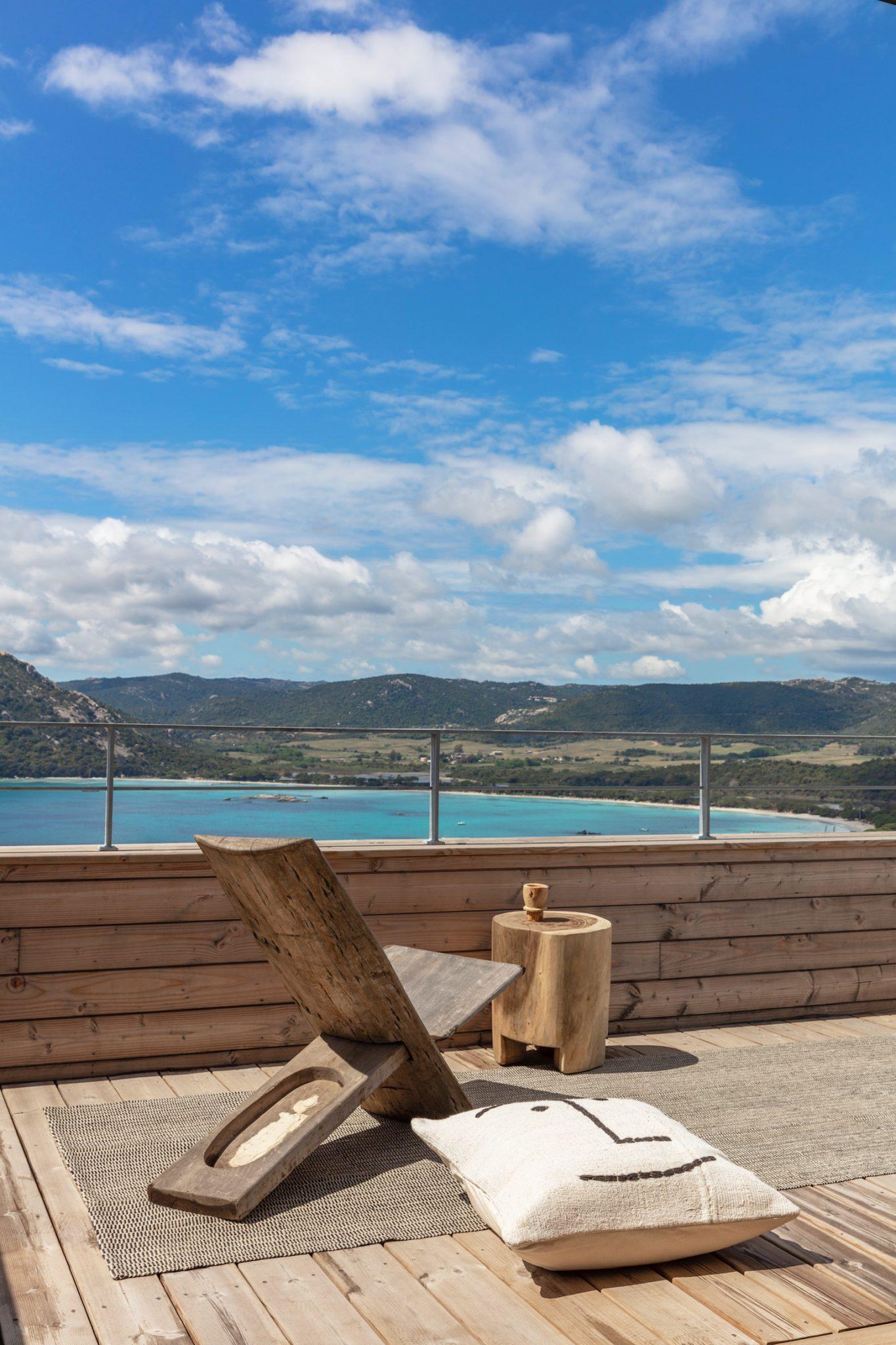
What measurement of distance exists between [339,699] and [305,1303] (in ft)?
56.1

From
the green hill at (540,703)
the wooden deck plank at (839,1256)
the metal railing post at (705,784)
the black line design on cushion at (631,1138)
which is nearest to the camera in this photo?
the wooden deck plank at (839,1256)

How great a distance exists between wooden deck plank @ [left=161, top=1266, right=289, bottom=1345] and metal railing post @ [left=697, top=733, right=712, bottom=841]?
3.33 meters

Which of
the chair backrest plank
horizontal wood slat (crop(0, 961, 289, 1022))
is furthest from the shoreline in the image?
the chair backrest plank

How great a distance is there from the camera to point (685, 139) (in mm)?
7129

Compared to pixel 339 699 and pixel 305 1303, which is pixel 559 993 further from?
pixel 339 699

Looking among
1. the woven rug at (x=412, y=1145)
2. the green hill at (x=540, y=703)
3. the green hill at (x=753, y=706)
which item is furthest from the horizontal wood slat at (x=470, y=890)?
the green hill at (x=753, y=706)

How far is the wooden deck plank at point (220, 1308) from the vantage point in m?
2.05

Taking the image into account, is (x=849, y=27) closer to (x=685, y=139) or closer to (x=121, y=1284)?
(x=685, y=139)

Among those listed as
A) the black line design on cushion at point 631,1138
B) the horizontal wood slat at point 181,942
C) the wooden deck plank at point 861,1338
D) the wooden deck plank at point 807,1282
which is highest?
the horizontal wood slat at point 181,942

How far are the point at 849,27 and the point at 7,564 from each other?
125ft

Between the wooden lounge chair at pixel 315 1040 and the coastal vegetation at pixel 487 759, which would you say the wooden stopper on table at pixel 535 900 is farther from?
the wooden lounge chair at pixel 315 1040

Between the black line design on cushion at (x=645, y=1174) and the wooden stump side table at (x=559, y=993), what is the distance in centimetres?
156

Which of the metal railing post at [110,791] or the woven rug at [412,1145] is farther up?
the metal railing post at [110,791]

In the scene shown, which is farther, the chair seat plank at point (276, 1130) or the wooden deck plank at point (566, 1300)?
the chair seat plank at point (276, 1130)
